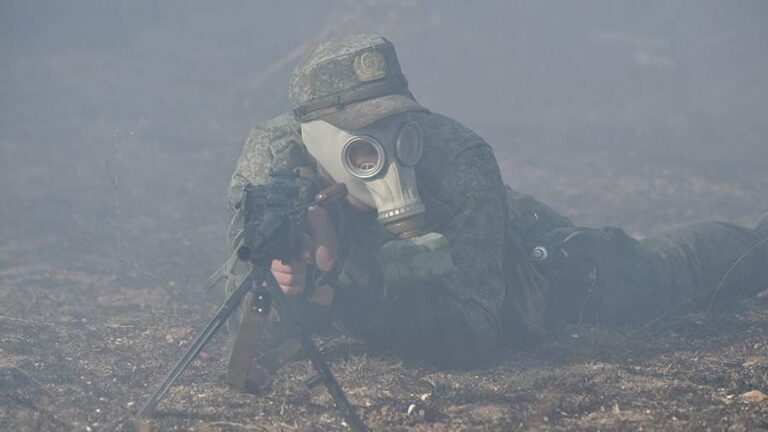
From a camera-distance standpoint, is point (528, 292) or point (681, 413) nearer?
point (681, 413)

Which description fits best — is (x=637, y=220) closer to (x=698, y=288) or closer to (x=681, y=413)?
(x=698, y=288)

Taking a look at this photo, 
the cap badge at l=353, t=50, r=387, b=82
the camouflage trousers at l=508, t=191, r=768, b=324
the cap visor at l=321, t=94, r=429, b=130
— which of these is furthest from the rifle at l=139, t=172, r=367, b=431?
the camouflage trousers at l=508, t=191, r=768, b=324

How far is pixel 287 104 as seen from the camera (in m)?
14.5

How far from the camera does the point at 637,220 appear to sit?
10.1m

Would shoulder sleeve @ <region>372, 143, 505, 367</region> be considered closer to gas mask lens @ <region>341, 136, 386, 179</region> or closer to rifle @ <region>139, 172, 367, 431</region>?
gas mask lens @ <region>341, 136, 386, 179</region>

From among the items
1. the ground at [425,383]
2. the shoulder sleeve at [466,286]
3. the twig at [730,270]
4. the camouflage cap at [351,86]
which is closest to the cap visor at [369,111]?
the camouflage cap at [351,86]

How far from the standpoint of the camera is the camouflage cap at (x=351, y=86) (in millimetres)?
4281

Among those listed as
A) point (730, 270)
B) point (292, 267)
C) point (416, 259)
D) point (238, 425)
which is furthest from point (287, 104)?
point (238, 425)

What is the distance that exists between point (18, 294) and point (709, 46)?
19.3 m

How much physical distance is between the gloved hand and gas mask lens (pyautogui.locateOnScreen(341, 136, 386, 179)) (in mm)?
473

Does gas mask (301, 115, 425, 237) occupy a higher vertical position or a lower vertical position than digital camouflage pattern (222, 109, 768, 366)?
higher

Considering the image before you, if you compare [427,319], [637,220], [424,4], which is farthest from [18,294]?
[424,4]

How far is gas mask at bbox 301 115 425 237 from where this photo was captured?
13.4ft

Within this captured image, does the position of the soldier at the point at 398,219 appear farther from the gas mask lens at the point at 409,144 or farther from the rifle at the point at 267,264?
the rifle at the point at 267,264
